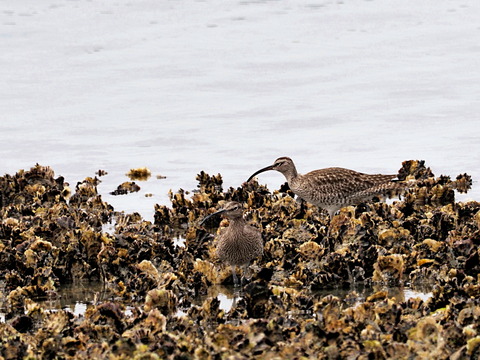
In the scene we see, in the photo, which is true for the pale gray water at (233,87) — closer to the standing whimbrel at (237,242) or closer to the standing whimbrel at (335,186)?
the standing whimbrel at (335,186)

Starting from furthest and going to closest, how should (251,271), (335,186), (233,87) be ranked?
(233,87)
(335,186)
(251,271)

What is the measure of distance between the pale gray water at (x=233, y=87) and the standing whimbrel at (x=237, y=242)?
8.87ft

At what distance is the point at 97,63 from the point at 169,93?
3113 mm

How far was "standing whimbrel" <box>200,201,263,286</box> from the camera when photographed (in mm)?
11242

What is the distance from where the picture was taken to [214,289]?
36.1 ft

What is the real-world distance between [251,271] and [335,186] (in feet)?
8.84

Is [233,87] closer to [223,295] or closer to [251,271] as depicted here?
[251,271]

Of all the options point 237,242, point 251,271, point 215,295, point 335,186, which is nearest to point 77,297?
point 215,295

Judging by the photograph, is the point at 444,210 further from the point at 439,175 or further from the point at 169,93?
the point at 169,93

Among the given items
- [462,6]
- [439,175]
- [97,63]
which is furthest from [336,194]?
[462,6]

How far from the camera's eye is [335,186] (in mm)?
13969

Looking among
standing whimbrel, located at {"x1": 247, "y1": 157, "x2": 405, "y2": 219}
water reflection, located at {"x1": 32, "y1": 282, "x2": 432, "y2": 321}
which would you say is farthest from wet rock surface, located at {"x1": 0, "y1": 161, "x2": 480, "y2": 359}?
standing whimbrel, located at {"x1": 247, "y1": 157, "x2": 405, "y2": 219}

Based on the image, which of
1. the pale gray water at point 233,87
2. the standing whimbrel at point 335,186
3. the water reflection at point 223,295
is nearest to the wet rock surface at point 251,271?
the water reflection at point 223,295

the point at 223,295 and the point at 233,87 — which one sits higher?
the point at 233,87
